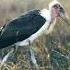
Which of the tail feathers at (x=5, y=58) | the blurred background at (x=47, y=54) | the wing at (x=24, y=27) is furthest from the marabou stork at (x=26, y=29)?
the blurred background at (x=47, y=54)

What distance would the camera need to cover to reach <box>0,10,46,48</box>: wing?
11.9 m

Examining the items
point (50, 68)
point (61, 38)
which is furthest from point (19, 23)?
point (61, 38)

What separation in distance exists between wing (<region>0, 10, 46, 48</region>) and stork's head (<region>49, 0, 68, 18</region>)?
43 cm

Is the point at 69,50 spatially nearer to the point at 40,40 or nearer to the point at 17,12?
the point at 40,40

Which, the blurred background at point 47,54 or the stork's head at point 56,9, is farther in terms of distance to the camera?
the stork's head at point 56,9

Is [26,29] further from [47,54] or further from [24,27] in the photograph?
[47,54]

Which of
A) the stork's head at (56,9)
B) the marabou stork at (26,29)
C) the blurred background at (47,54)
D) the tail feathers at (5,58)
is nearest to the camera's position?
the marabou stork at (26,29)

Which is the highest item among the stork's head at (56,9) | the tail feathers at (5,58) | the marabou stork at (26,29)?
the stork's head at (56,9)

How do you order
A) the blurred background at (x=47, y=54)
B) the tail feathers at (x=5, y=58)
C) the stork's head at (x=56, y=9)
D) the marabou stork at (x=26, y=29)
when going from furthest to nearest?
the stork's head at (x=56, y=9)
the blurred background at (x=47, y=54)
the tail feathers at (x=5, y=58)
the marabou stork at (x=26, y=29)

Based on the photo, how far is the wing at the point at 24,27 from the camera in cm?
1191

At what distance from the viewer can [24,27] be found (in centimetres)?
1202

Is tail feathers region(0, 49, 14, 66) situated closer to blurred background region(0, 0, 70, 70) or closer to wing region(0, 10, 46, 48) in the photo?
blurred background region(0, 0, 70, 70)

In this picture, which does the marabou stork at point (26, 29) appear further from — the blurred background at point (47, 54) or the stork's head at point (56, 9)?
the blurred background at point (47, 54)

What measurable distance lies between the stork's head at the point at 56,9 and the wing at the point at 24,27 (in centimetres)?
43
